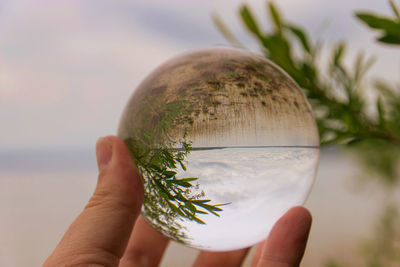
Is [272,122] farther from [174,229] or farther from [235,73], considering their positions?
[174,229]

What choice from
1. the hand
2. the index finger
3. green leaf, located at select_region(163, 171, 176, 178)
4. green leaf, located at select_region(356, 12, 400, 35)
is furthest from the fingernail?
green leaf, located at select_region(356, 12, 400, 35)

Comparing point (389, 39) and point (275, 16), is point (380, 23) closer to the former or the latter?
point (389, 39)

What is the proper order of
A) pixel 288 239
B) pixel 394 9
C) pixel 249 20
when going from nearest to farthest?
pixel 394 9 → pixel 288 239 → pixel 249 20

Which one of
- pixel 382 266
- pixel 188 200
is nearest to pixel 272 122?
pixel 188 200

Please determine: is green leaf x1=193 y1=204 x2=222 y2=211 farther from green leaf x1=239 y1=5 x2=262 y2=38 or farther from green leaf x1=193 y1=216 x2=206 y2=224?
green leaf x1=239 y1=5 x2=262 y2=38

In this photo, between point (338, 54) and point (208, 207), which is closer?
point (208, 207)

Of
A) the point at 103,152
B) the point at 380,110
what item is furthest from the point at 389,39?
the point at 103,152
